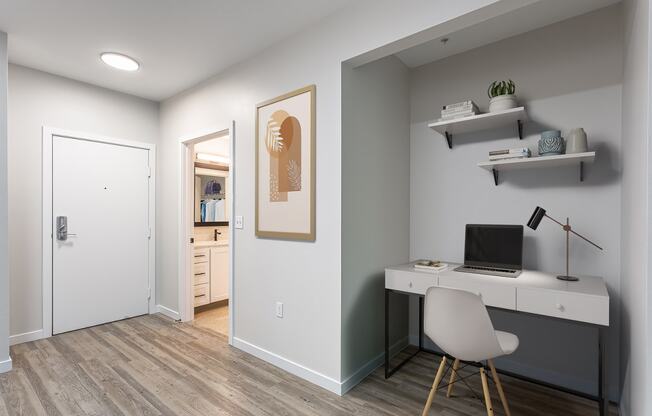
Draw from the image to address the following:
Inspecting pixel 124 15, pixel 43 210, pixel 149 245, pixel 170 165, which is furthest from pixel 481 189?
pixel 43 210

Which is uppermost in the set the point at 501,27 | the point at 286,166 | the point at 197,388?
the point at 501,27

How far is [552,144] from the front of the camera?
2.08 metres

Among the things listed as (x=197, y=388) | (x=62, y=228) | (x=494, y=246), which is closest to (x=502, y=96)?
(x=494, y=246)

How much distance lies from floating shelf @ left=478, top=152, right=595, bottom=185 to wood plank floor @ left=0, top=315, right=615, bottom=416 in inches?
61.1

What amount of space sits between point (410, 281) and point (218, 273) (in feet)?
9.14

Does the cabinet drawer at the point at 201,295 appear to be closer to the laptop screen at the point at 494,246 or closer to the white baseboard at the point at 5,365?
the white baseboard at the point at 5,365

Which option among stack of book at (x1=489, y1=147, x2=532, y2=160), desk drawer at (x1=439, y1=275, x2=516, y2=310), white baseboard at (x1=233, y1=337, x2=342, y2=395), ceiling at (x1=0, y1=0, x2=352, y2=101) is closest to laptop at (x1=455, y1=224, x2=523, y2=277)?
desk drawer at (x1=439, y1=275, x2=516, y2=310)

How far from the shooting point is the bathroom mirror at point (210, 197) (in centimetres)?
437

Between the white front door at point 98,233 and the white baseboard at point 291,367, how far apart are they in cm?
165

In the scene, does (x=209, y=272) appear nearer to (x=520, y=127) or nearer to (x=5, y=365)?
(x=5, y=365)

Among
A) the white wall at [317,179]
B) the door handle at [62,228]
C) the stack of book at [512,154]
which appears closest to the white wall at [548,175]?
the stack of book at [512,154]

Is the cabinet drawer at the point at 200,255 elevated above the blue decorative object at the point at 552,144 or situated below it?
below

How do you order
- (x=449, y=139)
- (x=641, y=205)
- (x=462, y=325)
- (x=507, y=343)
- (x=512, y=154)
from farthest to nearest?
1. (x=449, y=139)
2. (x=512, y=154)
3. (x=507, y=343)
4. (x=462, y=325)
5. (x=641, y=205)

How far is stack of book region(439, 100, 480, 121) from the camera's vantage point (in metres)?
2.37
